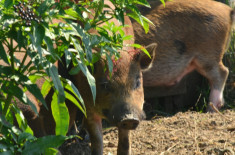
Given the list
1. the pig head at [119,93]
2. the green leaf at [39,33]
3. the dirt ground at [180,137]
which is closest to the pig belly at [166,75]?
the dirt ground at [180,137]

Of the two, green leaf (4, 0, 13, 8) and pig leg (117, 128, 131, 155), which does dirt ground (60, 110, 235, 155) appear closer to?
pig leg (117, 128, 131, 155)

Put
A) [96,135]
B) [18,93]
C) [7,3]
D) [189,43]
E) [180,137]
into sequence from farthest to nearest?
1. [189,43]
2. [180,137]
3. [96,135]
4. [18,93]
5. [7,3]

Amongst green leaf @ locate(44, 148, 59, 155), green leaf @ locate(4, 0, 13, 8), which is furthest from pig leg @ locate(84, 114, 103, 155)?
green leaf @ locate(4, 0, 13, 8)

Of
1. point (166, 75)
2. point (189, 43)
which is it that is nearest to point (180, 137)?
point (166, 75)

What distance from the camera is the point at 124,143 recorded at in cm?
393

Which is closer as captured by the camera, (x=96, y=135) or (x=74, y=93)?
(x=74, y=93)

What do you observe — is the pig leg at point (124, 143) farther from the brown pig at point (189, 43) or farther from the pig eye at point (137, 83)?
the brown pig at point (189, 43)

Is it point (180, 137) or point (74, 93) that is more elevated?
point (74, 93)

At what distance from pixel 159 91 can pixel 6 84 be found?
4346 millimetres

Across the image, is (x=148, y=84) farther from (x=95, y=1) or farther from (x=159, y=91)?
(x=95, y=1)

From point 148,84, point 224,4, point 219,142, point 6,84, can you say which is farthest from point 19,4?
point 224,4

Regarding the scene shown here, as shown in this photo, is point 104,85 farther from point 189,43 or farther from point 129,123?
point 189,43

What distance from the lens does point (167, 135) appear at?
13.9ft

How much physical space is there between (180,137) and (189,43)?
181 centimetres
